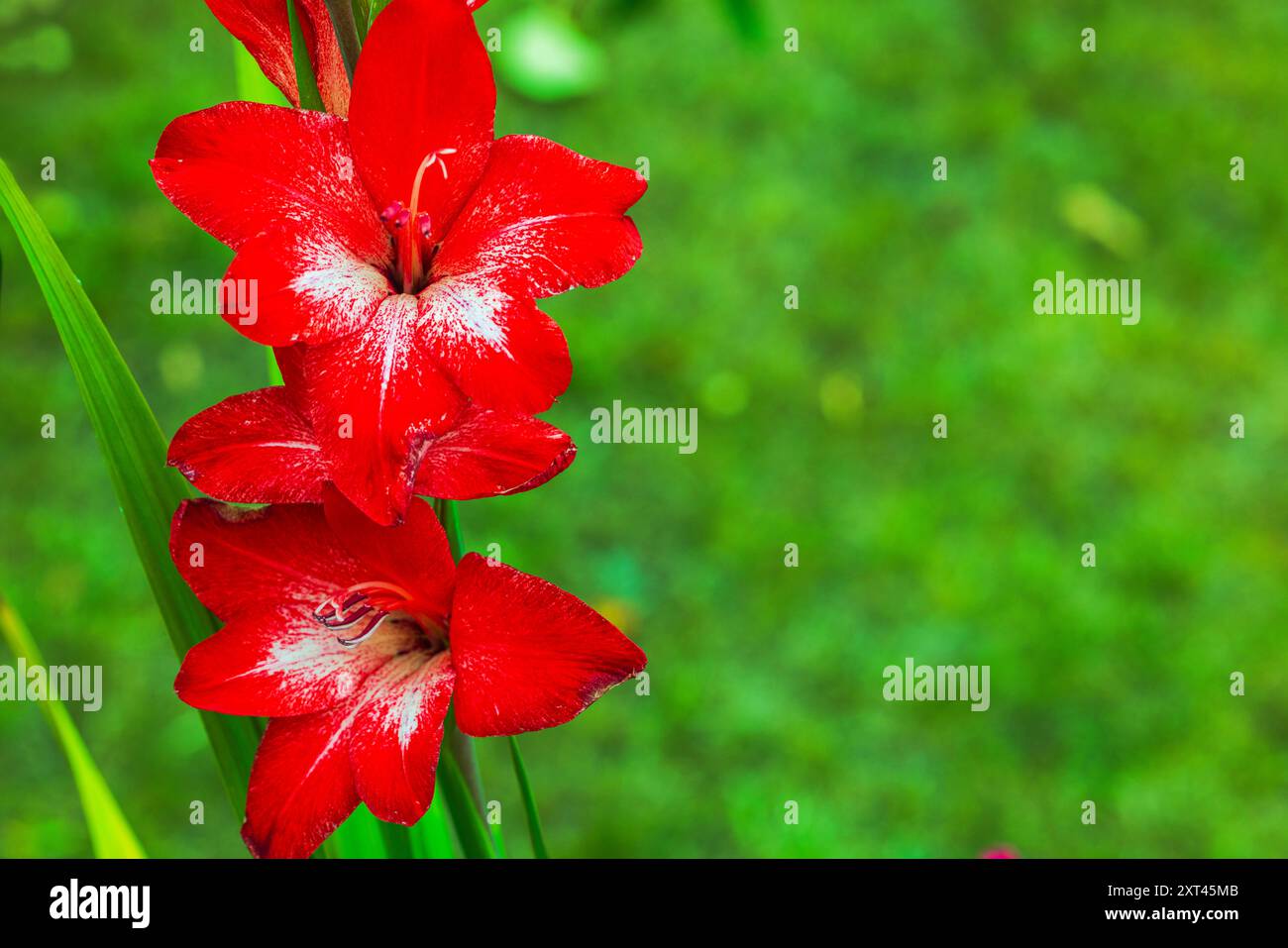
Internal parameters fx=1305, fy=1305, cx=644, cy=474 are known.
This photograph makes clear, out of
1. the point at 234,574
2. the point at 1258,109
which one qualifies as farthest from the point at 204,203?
the point at 1258,109

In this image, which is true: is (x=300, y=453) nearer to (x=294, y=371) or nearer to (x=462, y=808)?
(x=294, y=371)

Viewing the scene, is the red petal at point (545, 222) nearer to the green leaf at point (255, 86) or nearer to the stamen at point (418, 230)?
the stamen at point (418, 230)

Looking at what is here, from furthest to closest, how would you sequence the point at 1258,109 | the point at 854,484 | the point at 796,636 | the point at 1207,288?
1. the point at 1258,109
2. the point at 1207,288
3. the point at 854,484
4. the point at 796,636

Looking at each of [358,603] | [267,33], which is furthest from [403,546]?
[267,33]

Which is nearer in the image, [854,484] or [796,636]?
[796,636]

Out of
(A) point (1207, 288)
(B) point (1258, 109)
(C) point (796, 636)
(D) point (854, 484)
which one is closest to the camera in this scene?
(C) point (796, 636)

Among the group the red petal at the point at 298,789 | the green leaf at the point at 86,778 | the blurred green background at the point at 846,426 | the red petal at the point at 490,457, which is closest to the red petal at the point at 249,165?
the red petal at the point at 490,457
